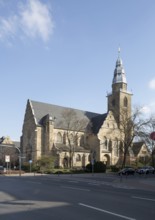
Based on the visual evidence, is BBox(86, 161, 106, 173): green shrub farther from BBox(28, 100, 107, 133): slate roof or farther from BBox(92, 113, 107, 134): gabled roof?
BBox(92, 113, 107, 134): gabled roof

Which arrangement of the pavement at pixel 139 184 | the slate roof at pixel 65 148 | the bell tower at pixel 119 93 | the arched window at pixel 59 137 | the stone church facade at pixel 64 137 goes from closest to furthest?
the pavement at pixel 139 184, the slate roof at pixel 65 148, the stone church facade at pixel 64 137, the arched window at pixel 59 137, the bell tower at pixel 119 93

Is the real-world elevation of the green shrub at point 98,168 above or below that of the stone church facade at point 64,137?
below

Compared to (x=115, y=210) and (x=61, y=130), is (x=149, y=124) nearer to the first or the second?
(x=61, y=130)

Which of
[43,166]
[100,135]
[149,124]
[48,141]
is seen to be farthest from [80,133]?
[149,124]

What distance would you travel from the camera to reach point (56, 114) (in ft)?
250

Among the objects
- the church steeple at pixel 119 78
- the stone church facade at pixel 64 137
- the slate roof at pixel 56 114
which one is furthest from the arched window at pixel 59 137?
the church steeple at pixel 119 78

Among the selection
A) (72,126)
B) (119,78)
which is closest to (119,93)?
(119,78)

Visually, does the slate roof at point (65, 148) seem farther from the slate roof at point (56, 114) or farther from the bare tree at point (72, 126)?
the slate roof at point (56, 114)

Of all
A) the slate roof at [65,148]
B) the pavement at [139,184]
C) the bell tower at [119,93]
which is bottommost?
the pavement at [139,184]

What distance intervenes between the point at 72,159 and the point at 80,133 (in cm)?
1003

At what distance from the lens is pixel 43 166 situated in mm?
61656

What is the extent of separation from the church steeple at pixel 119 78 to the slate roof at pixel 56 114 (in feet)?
34.4

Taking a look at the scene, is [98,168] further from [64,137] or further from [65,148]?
[64,137]

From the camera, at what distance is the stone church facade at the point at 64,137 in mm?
69875
